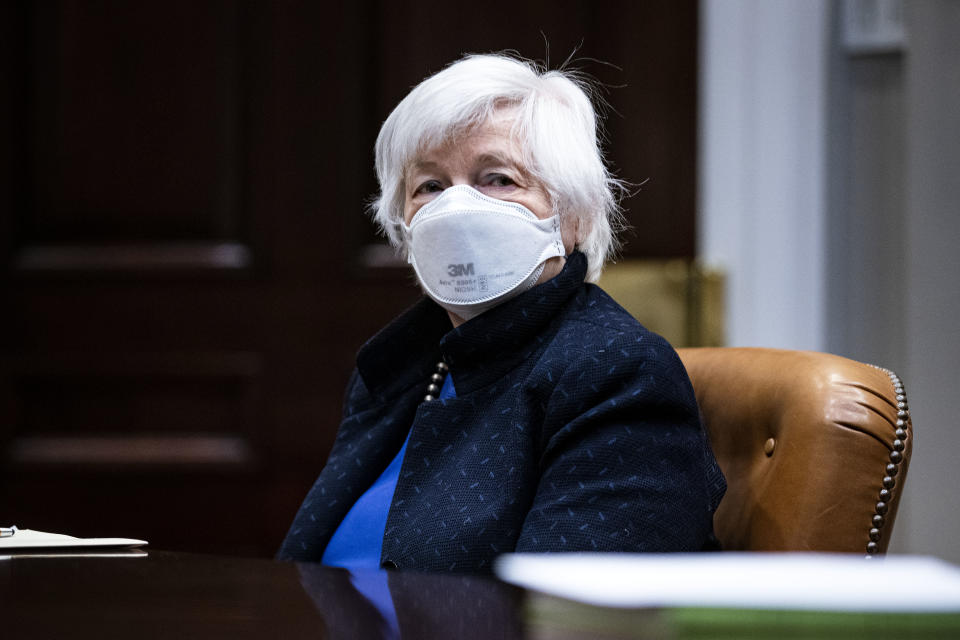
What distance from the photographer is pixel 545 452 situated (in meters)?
1.13

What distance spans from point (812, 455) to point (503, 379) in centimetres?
35

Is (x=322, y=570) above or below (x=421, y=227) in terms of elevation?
below

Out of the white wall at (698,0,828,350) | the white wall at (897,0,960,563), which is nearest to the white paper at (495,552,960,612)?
the white wall at (897,0,960,563)

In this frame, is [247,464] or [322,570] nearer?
[322,570]

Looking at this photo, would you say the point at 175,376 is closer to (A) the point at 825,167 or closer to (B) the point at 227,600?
(A) the point at 825,167

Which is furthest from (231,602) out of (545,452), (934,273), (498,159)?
(934,273)

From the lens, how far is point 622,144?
253cm

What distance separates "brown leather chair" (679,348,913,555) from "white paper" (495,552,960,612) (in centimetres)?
73

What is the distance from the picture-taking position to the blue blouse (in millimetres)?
1247


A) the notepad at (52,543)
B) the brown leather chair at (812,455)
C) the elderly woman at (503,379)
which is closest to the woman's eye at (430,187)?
the elderly woman at (503,379)

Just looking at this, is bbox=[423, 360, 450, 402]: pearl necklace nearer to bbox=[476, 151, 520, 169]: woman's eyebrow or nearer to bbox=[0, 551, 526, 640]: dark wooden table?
bbox=[476, 151, 520, 169]: woman's eyebrow

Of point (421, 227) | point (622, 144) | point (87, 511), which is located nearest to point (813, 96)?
point (622, 144)

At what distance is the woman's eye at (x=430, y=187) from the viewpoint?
4.50 feet

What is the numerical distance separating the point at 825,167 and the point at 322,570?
190 centimetres
